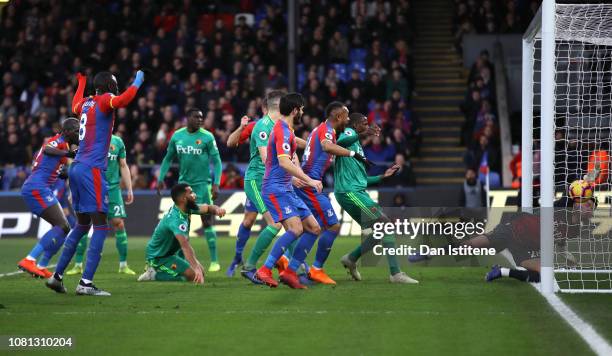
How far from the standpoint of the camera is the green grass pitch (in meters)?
7.39

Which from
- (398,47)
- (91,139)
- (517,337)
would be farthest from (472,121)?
(517,337)

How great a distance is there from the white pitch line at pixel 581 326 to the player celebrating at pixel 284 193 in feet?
7.97

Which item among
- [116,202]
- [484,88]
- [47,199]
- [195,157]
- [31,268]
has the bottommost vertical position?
[31,268]

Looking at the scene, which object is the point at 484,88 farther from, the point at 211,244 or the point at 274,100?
the point at 274,100

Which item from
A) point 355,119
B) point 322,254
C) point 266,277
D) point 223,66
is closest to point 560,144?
point 355,119

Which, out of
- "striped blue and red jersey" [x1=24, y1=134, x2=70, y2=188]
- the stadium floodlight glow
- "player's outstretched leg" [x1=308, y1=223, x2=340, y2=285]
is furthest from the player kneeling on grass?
the stadium floodlight glow

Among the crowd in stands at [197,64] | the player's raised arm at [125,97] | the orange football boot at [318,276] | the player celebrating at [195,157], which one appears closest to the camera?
the player's raised arm at [125,97]

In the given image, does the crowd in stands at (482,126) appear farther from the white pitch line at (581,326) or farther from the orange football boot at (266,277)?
the white pitch line at (581,326)

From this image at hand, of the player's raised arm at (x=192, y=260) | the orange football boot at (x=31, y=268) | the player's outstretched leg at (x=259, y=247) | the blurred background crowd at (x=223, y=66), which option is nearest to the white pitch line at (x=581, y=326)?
the player's outstretched leg at (x=259, y=247)

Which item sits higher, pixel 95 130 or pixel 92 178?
pixel 95 130

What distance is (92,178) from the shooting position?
10609 millimetres

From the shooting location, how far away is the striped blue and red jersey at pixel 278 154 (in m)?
10.8

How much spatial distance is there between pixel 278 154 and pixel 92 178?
1.78 metres

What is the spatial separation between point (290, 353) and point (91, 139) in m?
4.29
